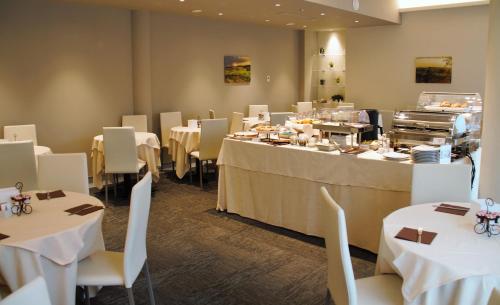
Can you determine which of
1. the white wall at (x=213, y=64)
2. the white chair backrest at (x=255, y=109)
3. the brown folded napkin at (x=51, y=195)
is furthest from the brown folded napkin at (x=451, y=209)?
the white chair backrest at (x=255, y=109)

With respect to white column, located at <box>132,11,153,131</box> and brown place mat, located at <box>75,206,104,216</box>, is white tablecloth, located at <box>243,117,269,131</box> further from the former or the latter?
brown place mat, located at <box>75,206,104,216</box>

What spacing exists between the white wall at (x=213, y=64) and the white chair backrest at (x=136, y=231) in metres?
4.80

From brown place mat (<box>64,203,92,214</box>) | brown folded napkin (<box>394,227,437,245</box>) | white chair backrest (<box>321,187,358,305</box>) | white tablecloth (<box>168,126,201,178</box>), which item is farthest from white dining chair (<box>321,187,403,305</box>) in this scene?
white tablecloth (<box>168,126,201,178</box>)

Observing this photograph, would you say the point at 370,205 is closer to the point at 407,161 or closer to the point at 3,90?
the point at 407,161

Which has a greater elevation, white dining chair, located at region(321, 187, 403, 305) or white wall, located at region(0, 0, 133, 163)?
white wall, located at region(0, 0, 133, 163)

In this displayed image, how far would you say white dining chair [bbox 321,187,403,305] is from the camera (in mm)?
2004

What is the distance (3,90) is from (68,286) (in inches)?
159

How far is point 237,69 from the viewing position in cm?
851

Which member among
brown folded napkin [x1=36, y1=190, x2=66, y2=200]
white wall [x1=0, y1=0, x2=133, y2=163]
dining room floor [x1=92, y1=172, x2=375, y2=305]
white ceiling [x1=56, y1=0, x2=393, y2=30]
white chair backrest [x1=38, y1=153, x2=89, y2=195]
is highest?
white ceiling [x1=56, y1=0, x2=393, y2=30]

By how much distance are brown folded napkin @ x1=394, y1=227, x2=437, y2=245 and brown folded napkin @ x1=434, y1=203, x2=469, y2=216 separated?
0.43m

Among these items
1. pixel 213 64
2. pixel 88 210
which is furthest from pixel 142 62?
pixel 88 210

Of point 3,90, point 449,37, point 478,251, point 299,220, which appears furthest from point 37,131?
point 449,37

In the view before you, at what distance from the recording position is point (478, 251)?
2.04m

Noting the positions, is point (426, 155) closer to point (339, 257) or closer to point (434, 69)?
point (339, 257)
